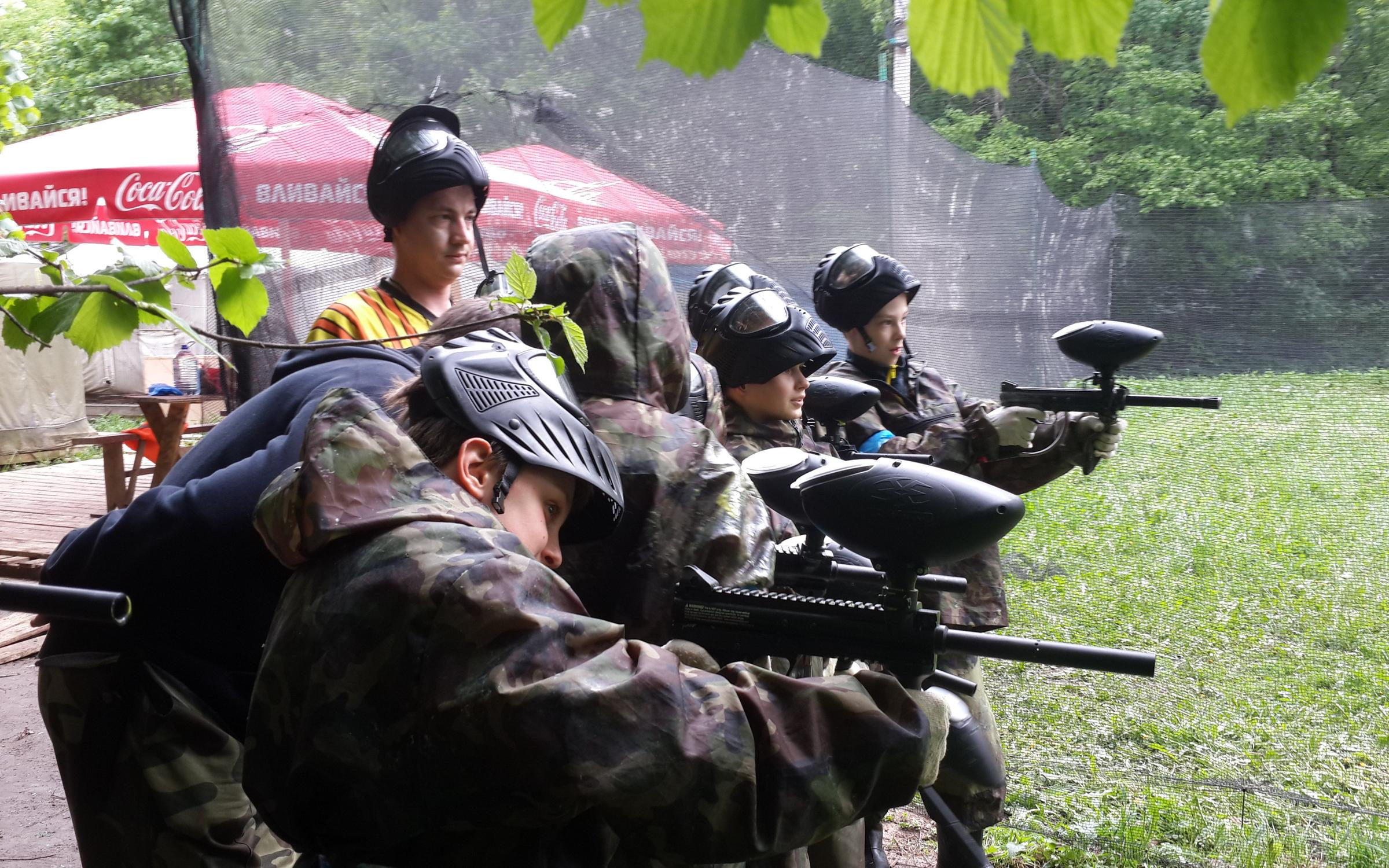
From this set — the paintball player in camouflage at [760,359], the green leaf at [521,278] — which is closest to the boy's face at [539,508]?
the green leaf at [521,278]

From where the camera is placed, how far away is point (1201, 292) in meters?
4.98

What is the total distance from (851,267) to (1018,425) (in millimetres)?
799

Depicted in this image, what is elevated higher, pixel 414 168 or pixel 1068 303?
pixel 414 168

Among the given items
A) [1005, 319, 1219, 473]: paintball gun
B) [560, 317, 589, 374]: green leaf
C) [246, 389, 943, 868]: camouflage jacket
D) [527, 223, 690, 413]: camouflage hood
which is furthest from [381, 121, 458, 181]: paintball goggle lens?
[1005, 319, 1219, 473]: paintball gun

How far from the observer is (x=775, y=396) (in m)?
3.24

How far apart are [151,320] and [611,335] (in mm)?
903

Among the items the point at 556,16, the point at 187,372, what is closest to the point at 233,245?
the point at 556,16

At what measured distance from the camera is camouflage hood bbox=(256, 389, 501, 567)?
1335 mm

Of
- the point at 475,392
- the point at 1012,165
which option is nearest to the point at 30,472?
the point at 1012,165

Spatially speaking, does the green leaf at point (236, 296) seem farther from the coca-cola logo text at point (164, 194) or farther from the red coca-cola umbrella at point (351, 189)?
the coca-cola logo text at point (164, 194)

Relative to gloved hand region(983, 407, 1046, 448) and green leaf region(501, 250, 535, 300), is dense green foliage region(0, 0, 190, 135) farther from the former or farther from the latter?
green leaf region(501, 250, 535, 300)

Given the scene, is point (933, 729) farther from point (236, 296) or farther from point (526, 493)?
point (236, 296)

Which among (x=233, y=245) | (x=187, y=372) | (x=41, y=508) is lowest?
(x=187, y=372)

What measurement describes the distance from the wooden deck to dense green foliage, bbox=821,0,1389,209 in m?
4.59
